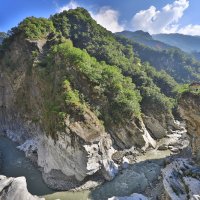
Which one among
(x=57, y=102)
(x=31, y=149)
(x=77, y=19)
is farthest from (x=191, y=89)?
→ (x=77, y=19)

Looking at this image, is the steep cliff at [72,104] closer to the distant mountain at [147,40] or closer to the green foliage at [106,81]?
the green foliage at [106,81]

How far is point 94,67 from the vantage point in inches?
1999

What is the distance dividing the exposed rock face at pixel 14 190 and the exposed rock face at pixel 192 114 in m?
19.3

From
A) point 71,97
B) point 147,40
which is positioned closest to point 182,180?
point 71,97

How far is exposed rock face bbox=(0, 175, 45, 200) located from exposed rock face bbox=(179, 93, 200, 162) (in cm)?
1933

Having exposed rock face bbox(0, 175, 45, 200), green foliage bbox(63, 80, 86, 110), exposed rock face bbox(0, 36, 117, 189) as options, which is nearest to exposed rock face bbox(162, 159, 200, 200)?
exposed rock face bbox(0, 36, 117, 189)

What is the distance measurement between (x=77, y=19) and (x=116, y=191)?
57769mm

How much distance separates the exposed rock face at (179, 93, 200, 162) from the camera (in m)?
34.1

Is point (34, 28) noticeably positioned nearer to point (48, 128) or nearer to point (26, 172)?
point (48, 128)

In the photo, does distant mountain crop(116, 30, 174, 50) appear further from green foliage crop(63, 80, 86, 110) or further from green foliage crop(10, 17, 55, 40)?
green foliage crop(63, 80, 86, 110)

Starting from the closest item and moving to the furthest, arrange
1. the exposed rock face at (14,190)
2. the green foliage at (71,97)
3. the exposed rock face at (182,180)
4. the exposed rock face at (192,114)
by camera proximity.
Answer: the exposed rock face at (182,180) < the exposed rock face at (14,190) < the exposed rock face at (192,114) < the green foliage at (71,97)

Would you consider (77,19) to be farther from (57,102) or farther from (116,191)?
(116,191)

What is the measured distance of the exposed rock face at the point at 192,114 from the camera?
3409 cm

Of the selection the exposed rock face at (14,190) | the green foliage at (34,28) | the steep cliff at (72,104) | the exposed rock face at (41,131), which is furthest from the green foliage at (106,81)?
the exposed rock face at (14,190)
